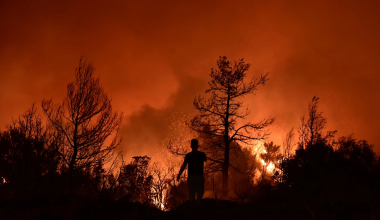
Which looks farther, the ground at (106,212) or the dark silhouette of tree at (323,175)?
the dark silhouette of tree at (323,175)

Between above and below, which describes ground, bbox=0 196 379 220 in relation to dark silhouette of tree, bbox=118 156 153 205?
below

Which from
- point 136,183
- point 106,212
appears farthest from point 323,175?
point 136,183

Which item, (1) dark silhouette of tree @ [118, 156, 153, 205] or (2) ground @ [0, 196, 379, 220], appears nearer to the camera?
(2) ground @ [0, 196, 379, 220]

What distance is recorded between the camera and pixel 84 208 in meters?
5.45

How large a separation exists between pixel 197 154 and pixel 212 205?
1758 mm

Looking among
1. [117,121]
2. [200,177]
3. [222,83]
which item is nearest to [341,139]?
[222,83]

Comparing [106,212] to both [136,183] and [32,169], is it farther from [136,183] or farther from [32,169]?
[136,183]

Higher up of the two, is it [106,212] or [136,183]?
[136,183]

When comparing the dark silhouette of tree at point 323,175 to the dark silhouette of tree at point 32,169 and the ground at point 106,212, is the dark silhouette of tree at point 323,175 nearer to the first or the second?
the ground at point 106,212

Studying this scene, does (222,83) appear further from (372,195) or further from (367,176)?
(372,195)

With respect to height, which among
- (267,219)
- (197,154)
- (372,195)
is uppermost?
(197,154)

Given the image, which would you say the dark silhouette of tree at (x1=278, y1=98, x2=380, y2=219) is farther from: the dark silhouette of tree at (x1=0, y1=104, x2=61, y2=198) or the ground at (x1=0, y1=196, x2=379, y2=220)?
the dark silhouette of tree at (x1=0, y1=104, x2=61, y2=198)

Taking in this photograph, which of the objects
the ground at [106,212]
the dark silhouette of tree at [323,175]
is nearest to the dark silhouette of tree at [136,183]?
the ground at [106,212]

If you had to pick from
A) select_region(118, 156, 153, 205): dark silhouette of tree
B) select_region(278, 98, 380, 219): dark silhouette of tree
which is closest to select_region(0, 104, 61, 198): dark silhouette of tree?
select_region(118, 156, 153, 205): dark silhouette of tree
